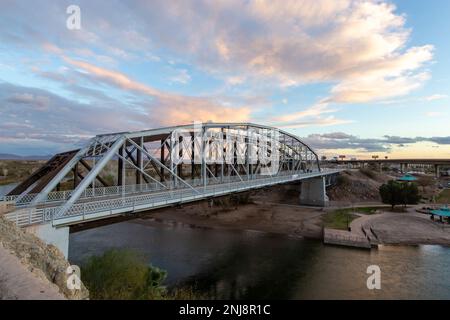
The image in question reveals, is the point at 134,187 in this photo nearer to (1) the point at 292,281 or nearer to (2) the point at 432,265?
(1) the point at 292,281

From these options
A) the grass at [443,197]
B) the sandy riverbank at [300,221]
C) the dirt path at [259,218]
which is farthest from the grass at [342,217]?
the grass at [443,197]

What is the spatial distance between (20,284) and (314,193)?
68.6 meters

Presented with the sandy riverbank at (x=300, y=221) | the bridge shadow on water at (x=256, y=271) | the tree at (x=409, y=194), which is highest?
the tree at (x=409, y=194)

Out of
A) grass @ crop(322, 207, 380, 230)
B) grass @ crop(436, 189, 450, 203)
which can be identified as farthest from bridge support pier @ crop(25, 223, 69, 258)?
grass @ crop(436, 189, 450, 203)

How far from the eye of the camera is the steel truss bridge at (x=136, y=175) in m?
17.4

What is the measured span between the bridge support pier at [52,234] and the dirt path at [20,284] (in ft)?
14.9

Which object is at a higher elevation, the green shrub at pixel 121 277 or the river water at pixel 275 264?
the green shrub at pixel 121 277

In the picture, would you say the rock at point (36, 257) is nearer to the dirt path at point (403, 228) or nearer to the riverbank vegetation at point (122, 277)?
the riverbank vegetation at point (122, 277)

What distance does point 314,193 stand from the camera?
229ft

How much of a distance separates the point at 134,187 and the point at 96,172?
10.2 meters

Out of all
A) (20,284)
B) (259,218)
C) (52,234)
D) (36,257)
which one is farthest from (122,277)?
(259,218)

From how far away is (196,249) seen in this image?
120 ft

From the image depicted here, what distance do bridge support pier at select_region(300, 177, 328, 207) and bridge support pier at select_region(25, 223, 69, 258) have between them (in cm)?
6127
